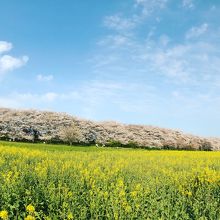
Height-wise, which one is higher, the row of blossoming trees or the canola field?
the row of blossoming trees

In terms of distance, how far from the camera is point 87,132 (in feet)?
174

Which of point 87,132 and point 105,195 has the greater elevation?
point 87,132

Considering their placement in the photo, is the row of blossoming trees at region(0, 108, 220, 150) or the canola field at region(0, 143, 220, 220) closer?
the canola field at region(0, 143, 220, 220)

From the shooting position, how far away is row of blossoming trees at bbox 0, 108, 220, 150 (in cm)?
4972

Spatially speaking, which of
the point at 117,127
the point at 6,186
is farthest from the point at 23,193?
the point at 117,127

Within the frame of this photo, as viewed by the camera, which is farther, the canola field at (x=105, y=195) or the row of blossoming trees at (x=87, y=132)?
the row of blossoming trees at (x=87, y=132)

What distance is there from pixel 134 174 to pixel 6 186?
4698mm

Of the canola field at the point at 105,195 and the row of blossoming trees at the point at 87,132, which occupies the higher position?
the row of blossoming trees at the point at 87,132

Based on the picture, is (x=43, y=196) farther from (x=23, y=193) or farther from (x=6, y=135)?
(x=6, y=135)

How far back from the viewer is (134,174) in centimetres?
1261

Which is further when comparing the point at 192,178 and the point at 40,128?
the point at 40,128

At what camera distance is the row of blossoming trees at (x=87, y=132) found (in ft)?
163

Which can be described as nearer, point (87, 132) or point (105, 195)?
point (105, 195)

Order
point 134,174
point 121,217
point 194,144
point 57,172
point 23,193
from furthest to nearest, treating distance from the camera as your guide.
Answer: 1. point 194,144
2. point 134,174
3. point 57,172
4. point 23,193
5. point 121,217
